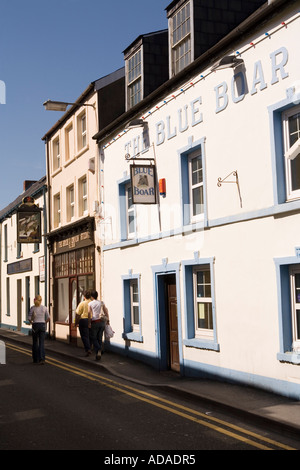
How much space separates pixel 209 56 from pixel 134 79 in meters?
4.68

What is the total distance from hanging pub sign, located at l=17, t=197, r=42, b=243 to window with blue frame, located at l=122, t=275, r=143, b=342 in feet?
31.5

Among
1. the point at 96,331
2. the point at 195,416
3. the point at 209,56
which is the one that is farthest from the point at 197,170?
the point at 195,416

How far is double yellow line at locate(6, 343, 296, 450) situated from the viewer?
7227 mm

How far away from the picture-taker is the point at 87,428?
26.5ft

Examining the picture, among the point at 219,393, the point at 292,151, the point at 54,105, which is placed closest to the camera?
the point at 292,151

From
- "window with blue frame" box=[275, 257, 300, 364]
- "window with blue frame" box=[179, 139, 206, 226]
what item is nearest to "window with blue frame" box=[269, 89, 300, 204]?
"window with blue frame" box=[275, 257, 300, 364]

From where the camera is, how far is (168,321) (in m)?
14.4

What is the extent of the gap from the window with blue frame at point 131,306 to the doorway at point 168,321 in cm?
182

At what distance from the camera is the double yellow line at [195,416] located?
723 cm

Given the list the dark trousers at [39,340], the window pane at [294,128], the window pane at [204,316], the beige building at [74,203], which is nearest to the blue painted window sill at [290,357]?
the window pane at [204,316]

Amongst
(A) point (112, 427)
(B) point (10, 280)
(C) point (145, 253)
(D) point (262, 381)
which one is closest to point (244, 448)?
(A) point (112, 427)

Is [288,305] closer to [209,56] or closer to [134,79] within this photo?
[209,56]

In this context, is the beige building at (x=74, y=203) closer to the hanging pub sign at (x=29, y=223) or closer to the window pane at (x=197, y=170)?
the hanging pub sign at (x=29, y=223)

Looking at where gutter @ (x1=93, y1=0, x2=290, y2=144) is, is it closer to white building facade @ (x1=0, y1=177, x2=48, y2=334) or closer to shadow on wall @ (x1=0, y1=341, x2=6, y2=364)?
shadow on wall @ (x1=0, y1=341, x2=6, y2=364)
